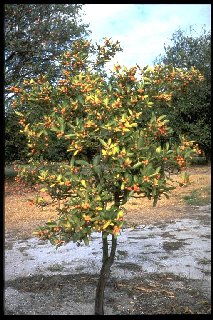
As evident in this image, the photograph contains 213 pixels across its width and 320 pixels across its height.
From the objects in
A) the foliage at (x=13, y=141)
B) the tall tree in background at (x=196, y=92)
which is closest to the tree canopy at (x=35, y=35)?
the foliage at (x=13, y=141)

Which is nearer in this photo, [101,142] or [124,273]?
[101,142]

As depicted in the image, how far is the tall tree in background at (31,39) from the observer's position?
19072mm

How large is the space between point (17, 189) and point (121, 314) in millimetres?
15110

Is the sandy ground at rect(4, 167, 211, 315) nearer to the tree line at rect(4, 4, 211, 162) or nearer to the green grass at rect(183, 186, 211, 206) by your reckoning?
the green grass at rect(183, 186, 211, 206)

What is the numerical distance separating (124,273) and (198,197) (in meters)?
9.22

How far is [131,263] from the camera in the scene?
25.8 ft

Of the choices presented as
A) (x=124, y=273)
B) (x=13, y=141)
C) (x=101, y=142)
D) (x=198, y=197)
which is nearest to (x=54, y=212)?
(x=198, y=197)

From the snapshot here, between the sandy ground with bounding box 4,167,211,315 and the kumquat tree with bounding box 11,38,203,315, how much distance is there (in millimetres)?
865

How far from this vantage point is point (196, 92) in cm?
1802

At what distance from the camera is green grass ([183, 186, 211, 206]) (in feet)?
48.9

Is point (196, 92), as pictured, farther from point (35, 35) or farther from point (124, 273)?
point (124, 273)

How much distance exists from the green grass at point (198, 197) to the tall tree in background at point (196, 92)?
2589mm
